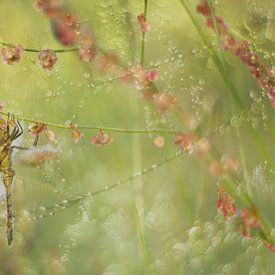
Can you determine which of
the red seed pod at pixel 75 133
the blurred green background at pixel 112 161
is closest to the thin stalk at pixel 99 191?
the blurred green background at pixel 112 161

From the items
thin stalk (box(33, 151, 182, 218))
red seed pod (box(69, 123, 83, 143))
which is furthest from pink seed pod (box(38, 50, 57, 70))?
thin stalk (box(33, 151, 182, 218))

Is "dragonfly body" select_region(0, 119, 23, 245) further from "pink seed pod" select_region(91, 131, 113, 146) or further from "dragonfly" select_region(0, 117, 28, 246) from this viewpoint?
"pink seed pod" select_region(91, 131, 113, 146)

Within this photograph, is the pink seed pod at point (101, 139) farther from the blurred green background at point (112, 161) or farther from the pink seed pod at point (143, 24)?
the pink seed pod at point (143, 24)

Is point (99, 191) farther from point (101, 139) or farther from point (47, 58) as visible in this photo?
point (47, 58)

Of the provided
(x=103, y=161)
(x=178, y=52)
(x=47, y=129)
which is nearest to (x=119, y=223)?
(x=103, y=161)

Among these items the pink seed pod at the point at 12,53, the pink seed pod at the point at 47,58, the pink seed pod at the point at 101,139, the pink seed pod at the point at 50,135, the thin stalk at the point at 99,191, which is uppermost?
the pink seed pod at the point at 12,53

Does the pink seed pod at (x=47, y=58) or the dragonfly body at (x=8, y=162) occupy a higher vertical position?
the pink seed pod at (x=47, y=58)
